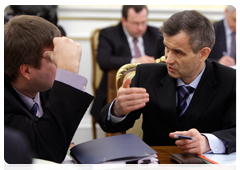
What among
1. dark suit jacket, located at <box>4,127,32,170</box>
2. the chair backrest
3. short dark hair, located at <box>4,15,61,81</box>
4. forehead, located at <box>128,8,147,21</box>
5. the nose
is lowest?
the chair backrest

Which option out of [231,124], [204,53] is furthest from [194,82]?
[231,124]

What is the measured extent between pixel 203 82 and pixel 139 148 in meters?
0.68

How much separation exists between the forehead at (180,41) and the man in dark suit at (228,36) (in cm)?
169

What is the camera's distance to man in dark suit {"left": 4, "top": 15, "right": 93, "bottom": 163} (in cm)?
99

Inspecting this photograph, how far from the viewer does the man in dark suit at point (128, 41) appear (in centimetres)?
312

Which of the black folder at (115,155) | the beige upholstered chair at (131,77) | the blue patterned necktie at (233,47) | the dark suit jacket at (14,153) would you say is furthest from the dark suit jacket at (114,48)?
the dark suit jacket at (14,153)

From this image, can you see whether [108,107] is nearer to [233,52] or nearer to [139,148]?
[139,148]

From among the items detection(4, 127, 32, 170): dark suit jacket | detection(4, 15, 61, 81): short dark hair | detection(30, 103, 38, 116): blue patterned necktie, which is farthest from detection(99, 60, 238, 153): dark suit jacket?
detection(4, 127, 32, 170): dark suit jacket

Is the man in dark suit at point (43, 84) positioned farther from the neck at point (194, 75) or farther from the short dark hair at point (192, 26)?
the neck at point (194, 75)

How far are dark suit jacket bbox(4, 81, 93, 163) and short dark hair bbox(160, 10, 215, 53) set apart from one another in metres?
0.65

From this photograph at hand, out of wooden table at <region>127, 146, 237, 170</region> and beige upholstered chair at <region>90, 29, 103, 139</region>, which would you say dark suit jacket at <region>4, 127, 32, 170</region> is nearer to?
wooden table at <region>127, 146, 237, 170</region>

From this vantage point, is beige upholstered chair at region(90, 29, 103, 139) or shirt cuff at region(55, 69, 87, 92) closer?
shirt cuff at region(55, 69, 87, 92)

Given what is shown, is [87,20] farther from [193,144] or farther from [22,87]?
[193,144]

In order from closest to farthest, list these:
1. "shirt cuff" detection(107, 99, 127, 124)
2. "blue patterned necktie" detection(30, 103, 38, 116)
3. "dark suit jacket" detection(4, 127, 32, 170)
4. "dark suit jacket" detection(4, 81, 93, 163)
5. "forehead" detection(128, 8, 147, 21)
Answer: "dark suit jacket" detection(4, 127, 32, 170), "dark suit jacket" detection(4, 81, 93, 163), "blue patterned necktie" detection(30, 103, 38, 116), "shirt cuff" detection(107, 99, 127, 124), "forehead" detection(128, 8, 147, 21)
